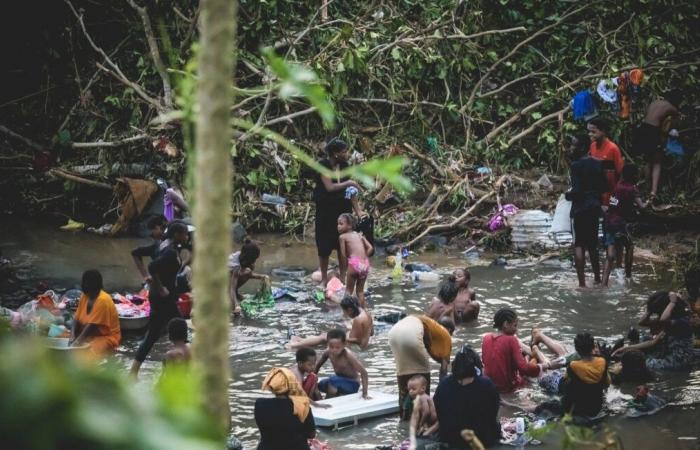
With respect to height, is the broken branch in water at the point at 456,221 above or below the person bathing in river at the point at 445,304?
above

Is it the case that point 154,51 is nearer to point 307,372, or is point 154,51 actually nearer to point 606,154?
point 606,154

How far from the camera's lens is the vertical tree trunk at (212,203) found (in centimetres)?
168

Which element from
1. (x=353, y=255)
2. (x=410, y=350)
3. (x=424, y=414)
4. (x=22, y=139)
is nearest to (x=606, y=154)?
(x=353, y=255)

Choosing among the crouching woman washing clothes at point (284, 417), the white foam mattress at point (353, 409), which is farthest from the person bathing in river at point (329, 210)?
the crouching woman washing clothes at point (284, 417)

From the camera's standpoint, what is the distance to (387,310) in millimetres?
10766

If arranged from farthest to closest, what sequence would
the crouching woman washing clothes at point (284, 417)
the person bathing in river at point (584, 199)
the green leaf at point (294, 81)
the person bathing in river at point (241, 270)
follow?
1. the person bathing in river at point (584, 199)
2. the person bathing in river at point (241, 270)
3. the crouching woman washing clothes at point (284, 417)
4. the green leaf at point (294, 81)

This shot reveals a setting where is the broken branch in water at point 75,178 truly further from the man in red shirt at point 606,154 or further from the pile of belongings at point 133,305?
the man in red shirt at point 606,154

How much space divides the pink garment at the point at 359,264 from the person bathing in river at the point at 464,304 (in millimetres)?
947

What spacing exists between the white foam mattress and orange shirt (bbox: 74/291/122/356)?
1.88 meters

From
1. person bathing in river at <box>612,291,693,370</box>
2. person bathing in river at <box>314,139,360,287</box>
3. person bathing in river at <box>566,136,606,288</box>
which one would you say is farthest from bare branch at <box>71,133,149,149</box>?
person bathing in river at <box>612,291,693,370</box>

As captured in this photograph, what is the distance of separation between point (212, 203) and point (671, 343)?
781 cm

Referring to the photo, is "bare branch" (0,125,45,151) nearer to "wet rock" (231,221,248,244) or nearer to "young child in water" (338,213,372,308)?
"wet rock" (231,221,248,244)

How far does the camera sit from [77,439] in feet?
3.20

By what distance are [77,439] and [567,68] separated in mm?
15437
